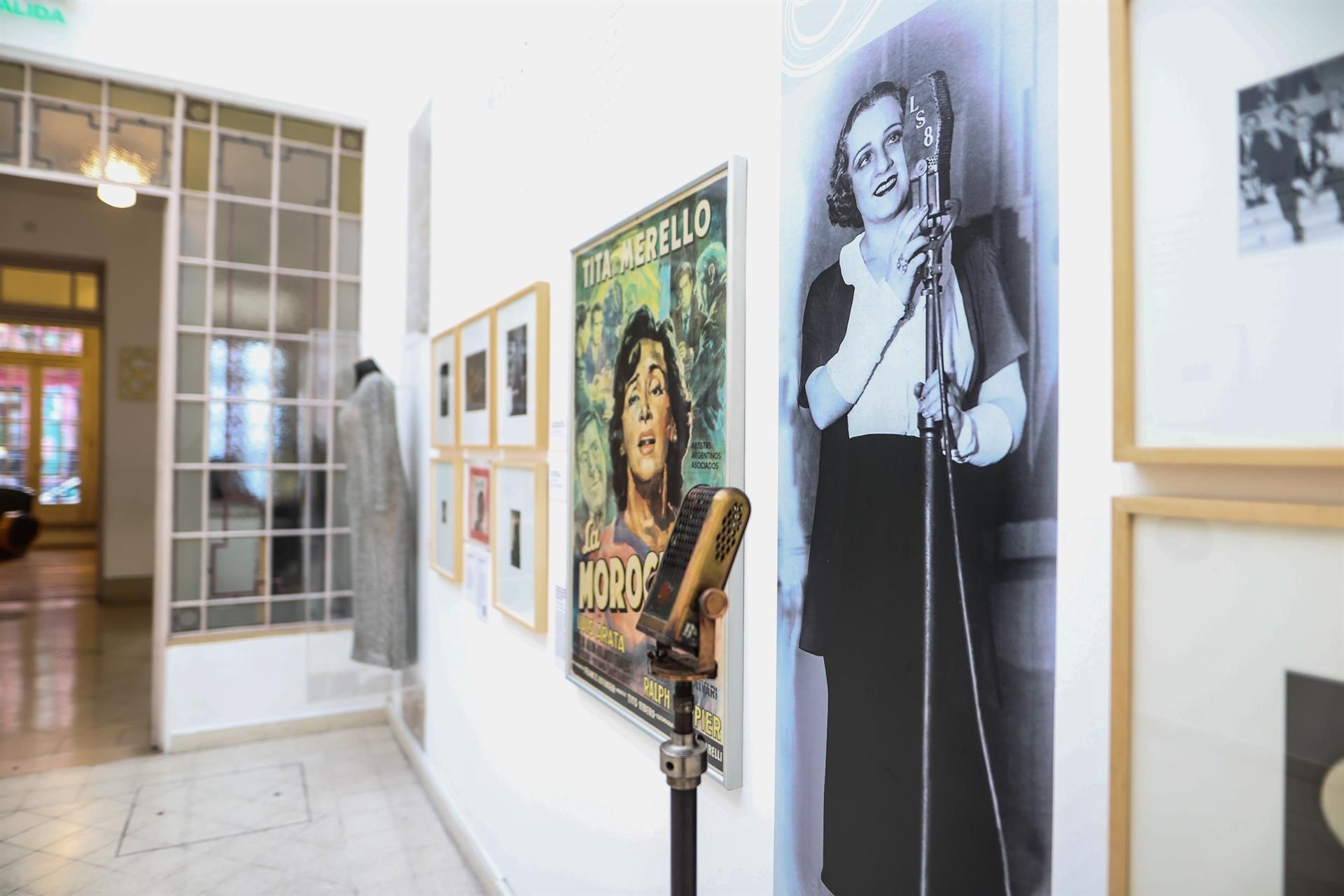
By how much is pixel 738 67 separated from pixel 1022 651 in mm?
1068

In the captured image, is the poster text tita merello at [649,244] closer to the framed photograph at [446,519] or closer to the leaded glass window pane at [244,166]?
the framed photograph at [446,519]

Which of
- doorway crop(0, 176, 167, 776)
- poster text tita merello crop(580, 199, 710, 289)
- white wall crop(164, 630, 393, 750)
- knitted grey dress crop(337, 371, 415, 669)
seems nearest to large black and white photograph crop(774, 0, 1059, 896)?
poster text tita merello crop(580, 199, 710, 289)

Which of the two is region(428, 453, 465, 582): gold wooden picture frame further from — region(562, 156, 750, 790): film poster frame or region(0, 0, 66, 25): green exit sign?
region(0, 0, 66, 25): green exit sign

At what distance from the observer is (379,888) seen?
2.63 metres

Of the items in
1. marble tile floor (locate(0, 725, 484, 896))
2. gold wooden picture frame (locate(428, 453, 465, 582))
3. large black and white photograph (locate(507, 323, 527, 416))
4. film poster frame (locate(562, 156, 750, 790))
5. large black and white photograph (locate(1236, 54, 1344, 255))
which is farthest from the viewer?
gold wooden picture frame (locate(428, 453, 465, 582))

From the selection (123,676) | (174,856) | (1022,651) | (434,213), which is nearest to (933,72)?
(1022,651)

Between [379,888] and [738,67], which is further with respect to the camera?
[379,888]

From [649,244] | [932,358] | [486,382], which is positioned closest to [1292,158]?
[932,358]

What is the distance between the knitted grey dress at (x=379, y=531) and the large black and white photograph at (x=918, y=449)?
2.84 metres

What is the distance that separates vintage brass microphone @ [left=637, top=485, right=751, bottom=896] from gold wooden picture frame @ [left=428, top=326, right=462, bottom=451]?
204 centimetres

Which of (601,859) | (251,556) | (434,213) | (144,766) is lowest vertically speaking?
(144,766)

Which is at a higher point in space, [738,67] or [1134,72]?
[738,67]

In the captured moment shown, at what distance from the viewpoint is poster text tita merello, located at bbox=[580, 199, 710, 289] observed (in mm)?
1414

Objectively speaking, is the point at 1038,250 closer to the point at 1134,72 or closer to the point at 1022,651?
the point at 1134,72
